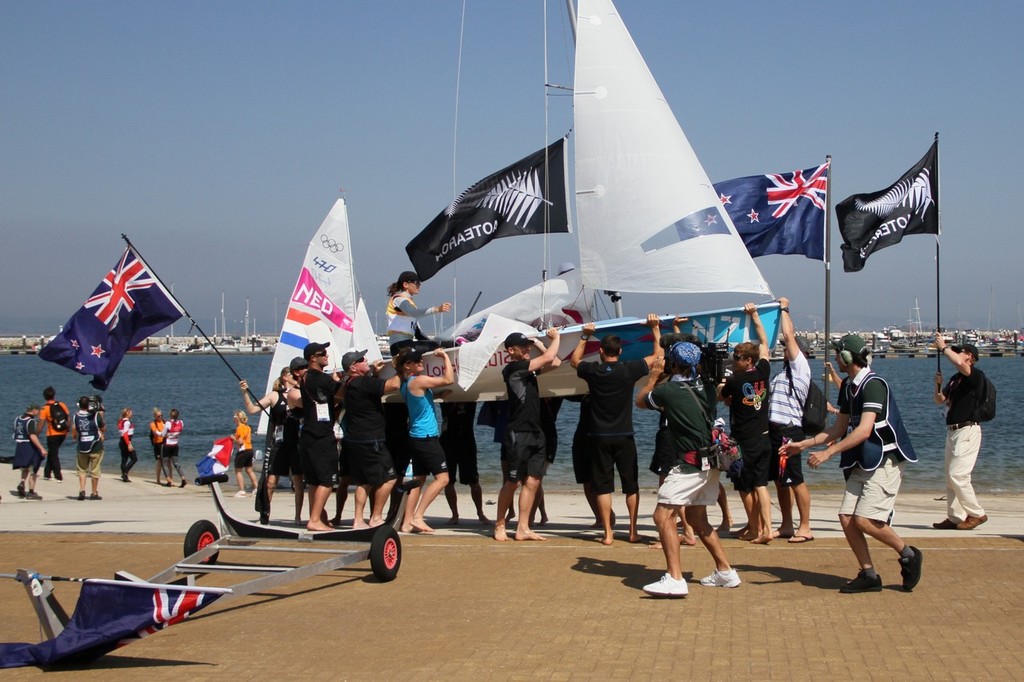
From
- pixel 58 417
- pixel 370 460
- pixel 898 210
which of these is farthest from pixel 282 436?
pixel 58 417

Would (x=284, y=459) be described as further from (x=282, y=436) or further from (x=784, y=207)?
(x=784, y=207)

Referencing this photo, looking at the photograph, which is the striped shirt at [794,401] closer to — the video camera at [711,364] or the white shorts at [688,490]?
the video camera at [711,364]

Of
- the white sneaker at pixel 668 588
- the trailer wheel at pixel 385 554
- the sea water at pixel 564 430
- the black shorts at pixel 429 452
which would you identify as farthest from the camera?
the sea water at pixel 564 430

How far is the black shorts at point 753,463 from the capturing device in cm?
→ 944

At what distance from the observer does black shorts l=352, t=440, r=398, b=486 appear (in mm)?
10188

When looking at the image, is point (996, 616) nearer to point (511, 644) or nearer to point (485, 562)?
point (511, 644)

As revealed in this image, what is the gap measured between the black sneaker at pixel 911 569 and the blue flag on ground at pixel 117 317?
7.43 m

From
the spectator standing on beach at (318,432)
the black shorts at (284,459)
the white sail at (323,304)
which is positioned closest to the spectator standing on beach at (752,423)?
the spectator standing on beach at (318,432)

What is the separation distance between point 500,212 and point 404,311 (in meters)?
1.48

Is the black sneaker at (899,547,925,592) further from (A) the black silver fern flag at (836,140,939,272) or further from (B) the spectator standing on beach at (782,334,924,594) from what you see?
(A) the black silver fern flag at (836,140,939,272)

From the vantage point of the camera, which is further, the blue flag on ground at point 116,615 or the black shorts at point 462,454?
the black shorts at point 462,454

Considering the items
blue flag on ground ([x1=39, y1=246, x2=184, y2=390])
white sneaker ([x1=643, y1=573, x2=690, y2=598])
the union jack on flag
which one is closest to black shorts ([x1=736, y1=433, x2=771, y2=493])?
white sneaker ([x1=643, y1=573, x2=690, y2=598])

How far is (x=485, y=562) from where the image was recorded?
9047mm

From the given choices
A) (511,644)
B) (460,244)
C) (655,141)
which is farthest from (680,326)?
(511,644)
